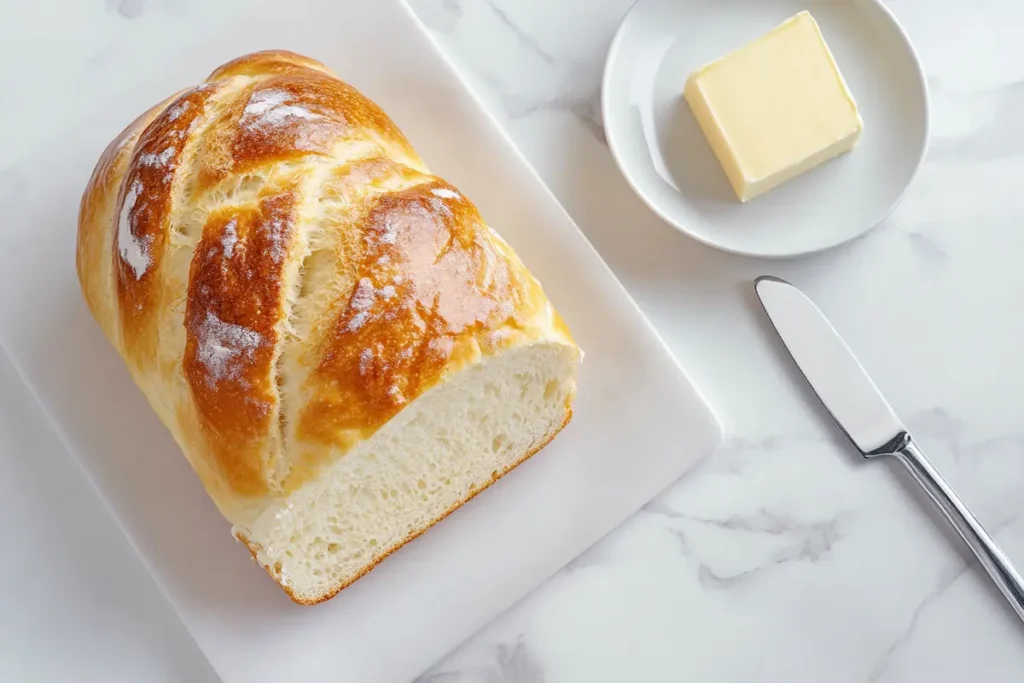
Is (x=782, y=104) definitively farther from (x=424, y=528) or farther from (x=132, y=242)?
(x=132, y=242)

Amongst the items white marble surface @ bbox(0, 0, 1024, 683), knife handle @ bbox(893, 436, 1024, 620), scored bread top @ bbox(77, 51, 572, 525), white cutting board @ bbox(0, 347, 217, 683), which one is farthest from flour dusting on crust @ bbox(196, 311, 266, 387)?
knife handle @ bbox(893, 436, 1024, 620)

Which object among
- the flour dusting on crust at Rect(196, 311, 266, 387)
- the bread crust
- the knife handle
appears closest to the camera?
the flour dusting on crust at Rect(196, 311, 266, 387)

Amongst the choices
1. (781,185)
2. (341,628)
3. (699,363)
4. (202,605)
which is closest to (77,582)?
(202,605)

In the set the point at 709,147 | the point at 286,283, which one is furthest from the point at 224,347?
the point at 709,147

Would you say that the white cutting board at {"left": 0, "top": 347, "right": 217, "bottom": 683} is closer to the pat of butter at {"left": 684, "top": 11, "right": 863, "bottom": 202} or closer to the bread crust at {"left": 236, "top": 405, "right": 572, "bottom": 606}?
the bread crust at {"left": 236, "top": 405, "right": 572, "bottom": 606}

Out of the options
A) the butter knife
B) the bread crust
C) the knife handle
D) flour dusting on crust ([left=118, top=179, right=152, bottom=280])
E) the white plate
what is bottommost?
the knife handle

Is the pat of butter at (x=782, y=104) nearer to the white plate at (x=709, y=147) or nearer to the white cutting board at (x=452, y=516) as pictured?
the white plate at (x=709, y=147)
